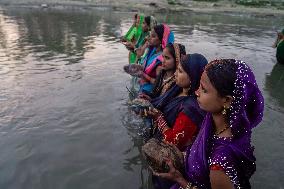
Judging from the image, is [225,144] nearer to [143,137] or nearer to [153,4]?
[143,137]

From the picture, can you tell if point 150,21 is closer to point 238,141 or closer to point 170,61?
point 170,61

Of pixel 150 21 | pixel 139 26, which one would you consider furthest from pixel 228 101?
pixel 139 26

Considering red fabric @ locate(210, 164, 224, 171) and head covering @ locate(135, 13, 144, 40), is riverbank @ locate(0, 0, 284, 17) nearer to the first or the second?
head covering @ locate(135, 13, 144, 40)

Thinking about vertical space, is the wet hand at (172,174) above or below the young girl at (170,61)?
below

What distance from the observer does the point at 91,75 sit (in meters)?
8.65

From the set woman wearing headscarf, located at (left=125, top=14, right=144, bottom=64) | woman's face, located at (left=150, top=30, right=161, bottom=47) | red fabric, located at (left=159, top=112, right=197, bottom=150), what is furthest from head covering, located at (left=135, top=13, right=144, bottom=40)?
red fabric, located at (left=159, top=112, right=197, bottom=150)

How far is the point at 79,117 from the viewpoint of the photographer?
6.15 m

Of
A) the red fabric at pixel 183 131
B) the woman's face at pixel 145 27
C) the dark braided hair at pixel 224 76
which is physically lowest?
the red fabric at pixel 183 131

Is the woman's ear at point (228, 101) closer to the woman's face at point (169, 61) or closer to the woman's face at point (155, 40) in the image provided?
the woman's face at point (169, 61)

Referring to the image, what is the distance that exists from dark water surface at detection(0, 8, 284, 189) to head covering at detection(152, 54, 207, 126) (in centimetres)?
137

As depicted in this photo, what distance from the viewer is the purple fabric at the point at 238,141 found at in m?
1.97

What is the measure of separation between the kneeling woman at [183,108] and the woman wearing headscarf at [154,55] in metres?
1.29

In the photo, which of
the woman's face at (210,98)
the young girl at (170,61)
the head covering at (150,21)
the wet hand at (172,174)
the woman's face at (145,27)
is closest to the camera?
the woman's face at (210,98)

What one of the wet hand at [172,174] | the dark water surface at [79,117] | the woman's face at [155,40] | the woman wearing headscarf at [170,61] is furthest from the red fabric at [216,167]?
the woman's face at [155,40]
